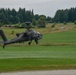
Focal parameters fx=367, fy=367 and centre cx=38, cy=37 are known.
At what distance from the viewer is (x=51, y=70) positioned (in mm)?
26094

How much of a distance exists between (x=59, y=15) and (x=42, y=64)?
516ft

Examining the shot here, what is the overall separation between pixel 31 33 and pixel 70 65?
8025mm

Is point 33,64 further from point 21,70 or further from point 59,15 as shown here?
point 59,15

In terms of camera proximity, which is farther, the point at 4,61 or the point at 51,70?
the point at 4,61

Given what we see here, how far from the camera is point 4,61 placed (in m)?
Result: 29.8

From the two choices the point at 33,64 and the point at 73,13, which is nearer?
the point at 33,64

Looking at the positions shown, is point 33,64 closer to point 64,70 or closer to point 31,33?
point 64,70

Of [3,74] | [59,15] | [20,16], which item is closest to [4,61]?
[3,74]

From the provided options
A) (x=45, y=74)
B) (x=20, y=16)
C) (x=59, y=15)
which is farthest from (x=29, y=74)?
(x=59, y=15)

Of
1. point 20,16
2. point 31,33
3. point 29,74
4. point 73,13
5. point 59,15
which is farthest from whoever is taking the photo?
point 59,15

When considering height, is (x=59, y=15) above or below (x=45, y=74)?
below

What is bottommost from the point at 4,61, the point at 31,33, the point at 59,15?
the point at 59,15

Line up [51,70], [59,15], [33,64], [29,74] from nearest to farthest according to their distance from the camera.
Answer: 1. [29,74]
2. [51,70]
3. [33,64]
4. [59,15]

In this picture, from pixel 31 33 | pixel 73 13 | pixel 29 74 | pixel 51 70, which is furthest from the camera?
pixel 73 13
